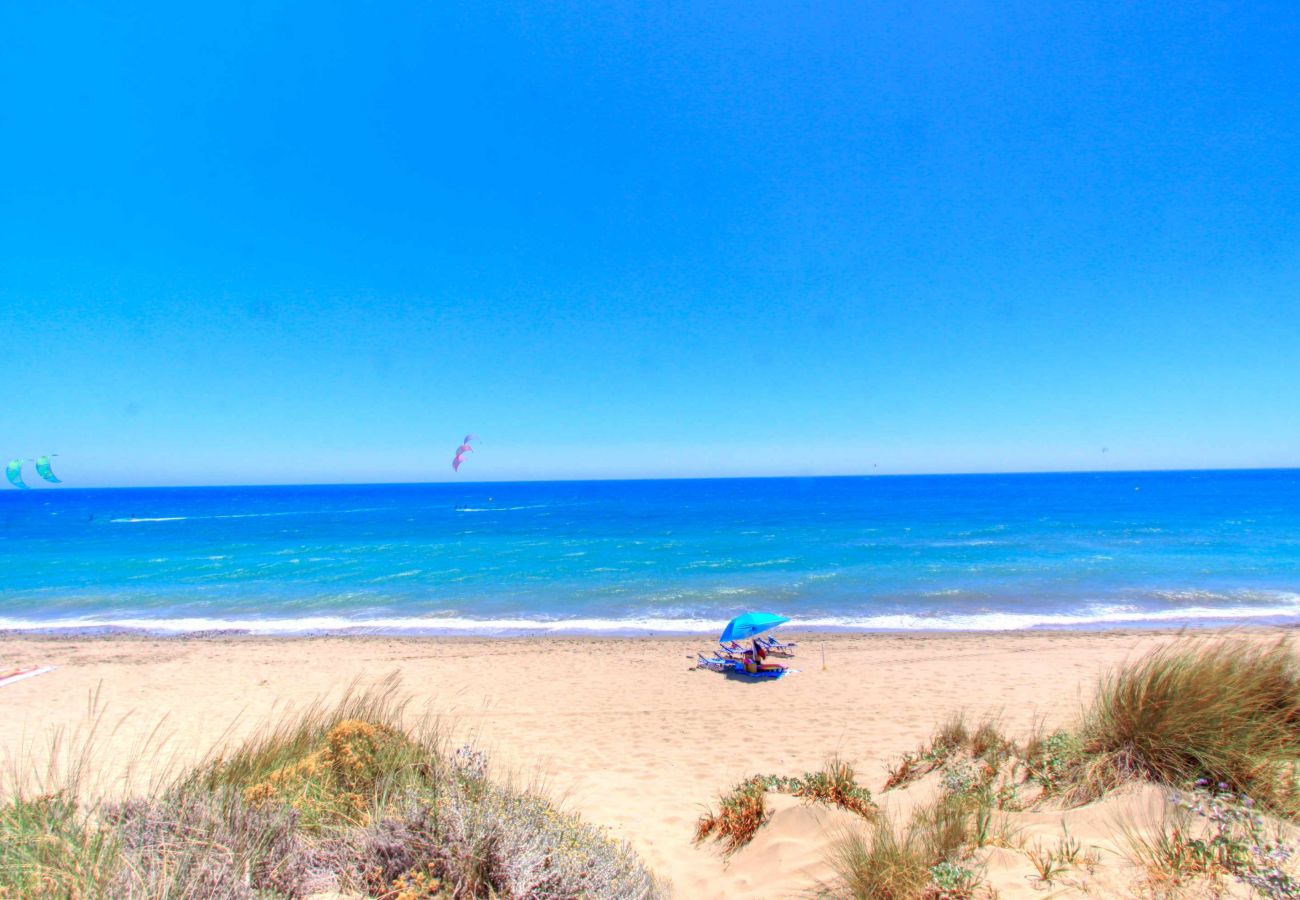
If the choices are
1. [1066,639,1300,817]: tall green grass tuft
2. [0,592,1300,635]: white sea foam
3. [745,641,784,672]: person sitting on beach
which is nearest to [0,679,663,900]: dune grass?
[1066,639,1300,817]: tall green grass tuft

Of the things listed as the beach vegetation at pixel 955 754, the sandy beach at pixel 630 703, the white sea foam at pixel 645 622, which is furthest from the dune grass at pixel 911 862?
the white sea foam at pixel 645 622

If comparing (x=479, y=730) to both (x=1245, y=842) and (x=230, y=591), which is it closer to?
(x=1245, y=842)

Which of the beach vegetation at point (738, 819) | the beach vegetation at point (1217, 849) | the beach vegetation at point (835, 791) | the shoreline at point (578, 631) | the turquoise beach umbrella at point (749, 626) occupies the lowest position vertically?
the shoreline at point (578, 631)

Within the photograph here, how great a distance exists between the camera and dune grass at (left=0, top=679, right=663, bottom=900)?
2.88m

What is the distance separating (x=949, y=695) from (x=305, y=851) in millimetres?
10918

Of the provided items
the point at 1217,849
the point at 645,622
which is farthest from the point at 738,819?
the point at 645,622

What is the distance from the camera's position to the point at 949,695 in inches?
436

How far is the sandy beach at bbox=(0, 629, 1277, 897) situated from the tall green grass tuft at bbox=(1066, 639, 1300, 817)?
2198 mm

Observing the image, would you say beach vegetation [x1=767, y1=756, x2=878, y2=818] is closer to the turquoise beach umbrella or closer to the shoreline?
the turquoise beach umbrella

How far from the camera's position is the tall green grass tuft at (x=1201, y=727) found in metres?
4.32

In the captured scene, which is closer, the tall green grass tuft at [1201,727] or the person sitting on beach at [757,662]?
the tall green grass tuft at [1201,727]

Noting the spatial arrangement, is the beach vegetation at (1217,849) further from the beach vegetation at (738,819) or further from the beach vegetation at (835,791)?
the beach vegetation at (738,819)

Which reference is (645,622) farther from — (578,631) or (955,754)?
(955,754)

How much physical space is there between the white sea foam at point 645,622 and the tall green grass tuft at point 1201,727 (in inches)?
476
